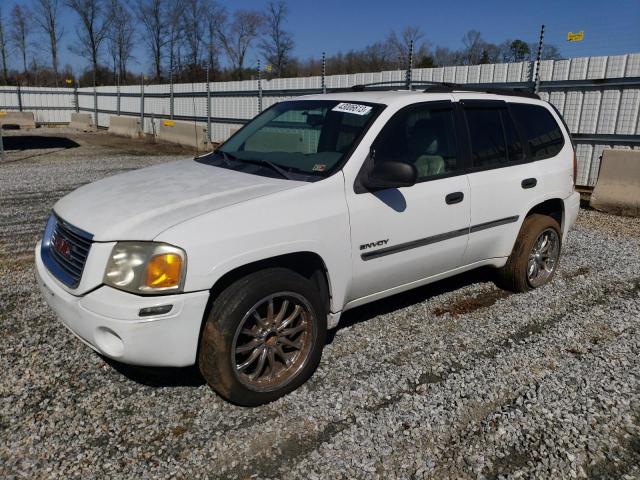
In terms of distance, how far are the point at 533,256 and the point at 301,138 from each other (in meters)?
2.60

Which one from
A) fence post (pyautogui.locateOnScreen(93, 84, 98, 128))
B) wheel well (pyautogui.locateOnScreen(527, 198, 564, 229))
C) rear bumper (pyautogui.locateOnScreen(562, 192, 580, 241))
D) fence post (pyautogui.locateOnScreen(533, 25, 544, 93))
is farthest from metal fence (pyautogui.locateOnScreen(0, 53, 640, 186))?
fence post (pyautogui.locateOnScreen(93, 84, 98, 128))

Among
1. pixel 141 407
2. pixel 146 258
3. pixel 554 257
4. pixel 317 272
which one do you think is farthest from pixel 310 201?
pixel 554 257

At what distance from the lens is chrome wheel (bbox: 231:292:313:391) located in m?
2.97

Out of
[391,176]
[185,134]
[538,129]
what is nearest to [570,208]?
[538,129]

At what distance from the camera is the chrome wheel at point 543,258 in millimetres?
4918

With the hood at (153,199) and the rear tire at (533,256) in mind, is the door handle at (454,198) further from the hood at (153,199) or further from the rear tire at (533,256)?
the hood at (153,199)

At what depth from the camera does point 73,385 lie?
3.22 metres

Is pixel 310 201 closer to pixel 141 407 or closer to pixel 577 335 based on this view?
pixel 141 407

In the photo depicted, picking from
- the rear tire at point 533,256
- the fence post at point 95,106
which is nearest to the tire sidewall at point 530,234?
the rear tire at point 533,256

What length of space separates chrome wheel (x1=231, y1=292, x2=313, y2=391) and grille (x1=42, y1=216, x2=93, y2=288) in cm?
96

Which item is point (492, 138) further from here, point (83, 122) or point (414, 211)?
point (83, 122)

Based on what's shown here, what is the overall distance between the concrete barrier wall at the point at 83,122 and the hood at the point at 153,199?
27.0m

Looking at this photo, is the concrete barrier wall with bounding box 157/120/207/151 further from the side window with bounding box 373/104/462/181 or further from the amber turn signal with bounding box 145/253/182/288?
the amber turn signal with bounding box 145/253/182/288

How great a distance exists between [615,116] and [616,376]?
290 inches
